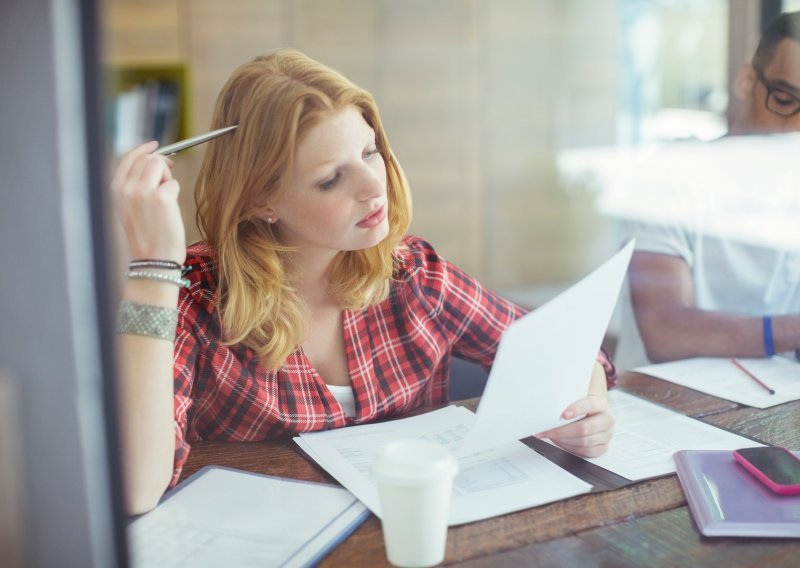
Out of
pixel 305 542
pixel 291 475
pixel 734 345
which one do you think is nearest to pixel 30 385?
pixel 305 542

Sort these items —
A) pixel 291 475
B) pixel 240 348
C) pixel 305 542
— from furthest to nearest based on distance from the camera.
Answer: pixel 240 348 → pixel 291 475 → pixel 305 542

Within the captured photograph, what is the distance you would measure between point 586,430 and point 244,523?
16.0 inches

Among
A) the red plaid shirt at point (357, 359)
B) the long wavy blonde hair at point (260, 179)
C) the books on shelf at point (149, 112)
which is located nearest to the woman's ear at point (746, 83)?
the red plaid shirt at point (357, 359)

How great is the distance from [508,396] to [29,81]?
54cm

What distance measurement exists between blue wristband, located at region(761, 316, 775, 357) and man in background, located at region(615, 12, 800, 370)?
10 cm

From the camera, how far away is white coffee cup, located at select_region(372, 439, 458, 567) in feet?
2.15

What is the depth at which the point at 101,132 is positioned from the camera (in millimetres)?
407

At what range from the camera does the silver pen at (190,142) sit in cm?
98

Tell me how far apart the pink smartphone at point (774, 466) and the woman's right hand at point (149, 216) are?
0.68 meters

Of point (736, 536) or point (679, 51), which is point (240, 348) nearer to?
point (736, 536)

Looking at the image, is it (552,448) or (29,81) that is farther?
(552,448)

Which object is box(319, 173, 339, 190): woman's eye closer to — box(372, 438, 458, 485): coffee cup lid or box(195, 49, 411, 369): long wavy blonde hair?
box(195, 49, 411, 369): long wavy blonde hair

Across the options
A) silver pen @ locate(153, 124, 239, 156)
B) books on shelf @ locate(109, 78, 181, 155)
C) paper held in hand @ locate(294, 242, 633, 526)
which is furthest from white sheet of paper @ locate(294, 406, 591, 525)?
books on shelf @ locate(109, 78, 181, 155)

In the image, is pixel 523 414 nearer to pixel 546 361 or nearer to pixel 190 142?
pixel 546 361
